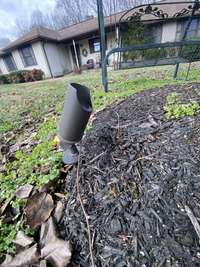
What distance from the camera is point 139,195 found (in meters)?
1.08

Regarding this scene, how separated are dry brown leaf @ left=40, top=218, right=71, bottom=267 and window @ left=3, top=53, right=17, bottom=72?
57.2 feet

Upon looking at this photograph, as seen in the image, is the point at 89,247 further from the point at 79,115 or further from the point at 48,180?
the point at 79,115

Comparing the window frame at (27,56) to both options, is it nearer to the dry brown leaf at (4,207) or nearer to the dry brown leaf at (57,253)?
the dry brown leaf at (4,207)

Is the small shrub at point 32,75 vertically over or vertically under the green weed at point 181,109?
under

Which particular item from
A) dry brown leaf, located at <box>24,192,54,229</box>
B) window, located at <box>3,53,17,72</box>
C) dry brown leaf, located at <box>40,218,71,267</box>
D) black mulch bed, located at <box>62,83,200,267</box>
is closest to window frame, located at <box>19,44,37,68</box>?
window, located at <box>3,53,17,72</box>

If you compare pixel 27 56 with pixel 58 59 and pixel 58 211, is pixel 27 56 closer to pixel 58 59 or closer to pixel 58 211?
pixel 58 59

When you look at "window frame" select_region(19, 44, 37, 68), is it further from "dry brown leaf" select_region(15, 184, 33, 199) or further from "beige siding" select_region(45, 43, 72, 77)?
"dry brown leaf" select_region(15, 184, 33, 199)

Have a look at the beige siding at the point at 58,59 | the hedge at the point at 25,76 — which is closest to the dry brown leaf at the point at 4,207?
the hedge at the point at 25,76

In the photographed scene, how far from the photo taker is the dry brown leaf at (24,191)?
1315mm

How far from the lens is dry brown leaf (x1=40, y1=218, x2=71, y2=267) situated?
0.93 metres

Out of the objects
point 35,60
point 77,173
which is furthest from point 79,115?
point 35,60

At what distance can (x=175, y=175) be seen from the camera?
110 centimetres

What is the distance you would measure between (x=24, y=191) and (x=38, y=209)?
23cm

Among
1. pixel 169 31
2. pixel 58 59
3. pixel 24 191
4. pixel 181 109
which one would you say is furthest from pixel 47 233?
pixel 58 59
